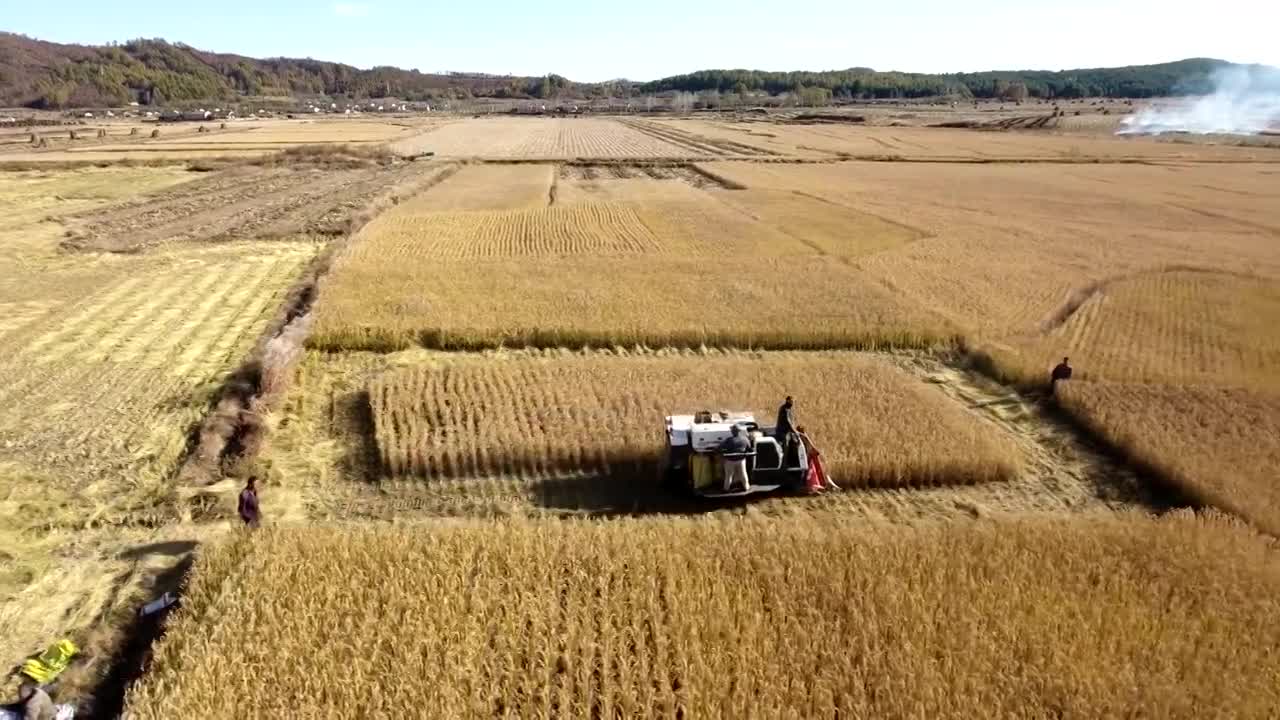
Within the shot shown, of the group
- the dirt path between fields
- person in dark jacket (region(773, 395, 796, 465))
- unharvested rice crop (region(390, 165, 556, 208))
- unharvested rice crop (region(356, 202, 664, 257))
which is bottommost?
the dirt path between fields

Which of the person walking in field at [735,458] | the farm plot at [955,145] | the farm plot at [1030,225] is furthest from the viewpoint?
the farm plot at [955,145]

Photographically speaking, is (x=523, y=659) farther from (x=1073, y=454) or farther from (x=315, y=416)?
(x=1073, y=454)

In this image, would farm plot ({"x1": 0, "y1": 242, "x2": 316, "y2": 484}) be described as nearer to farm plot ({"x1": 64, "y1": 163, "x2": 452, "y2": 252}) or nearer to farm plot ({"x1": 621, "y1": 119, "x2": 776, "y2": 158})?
farm plot ({"x1": 64, "y1": 163, "x2": 452, "y2": 252})

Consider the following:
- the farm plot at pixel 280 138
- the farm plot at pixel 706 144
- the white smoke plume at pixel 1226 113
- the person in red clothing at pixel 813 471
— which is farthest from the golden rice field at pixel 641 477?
the white smoke plume at pixel 1226 113

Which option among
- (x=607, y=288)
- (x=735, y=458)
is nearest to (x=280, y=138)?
(x=607, y=288)

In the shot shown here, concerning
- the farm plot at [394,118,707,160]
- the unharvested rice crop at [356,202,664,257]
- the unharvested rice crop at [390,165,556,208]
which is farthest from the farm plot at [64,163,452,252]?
the farm plot at [394,118,707,160]

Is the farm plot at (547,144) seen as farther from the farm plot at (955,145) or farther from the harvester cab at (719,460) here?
the harvester cab at (719,460)
